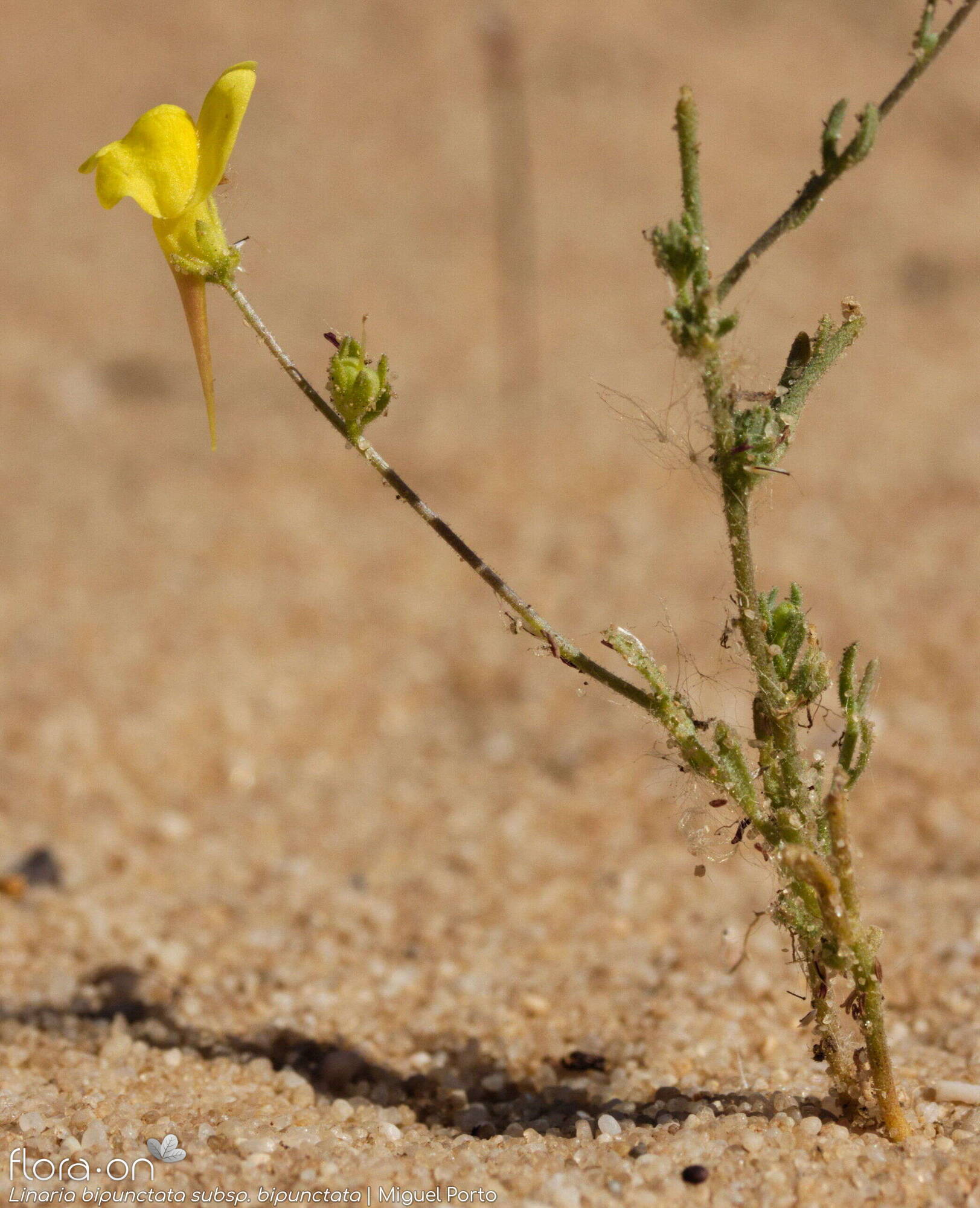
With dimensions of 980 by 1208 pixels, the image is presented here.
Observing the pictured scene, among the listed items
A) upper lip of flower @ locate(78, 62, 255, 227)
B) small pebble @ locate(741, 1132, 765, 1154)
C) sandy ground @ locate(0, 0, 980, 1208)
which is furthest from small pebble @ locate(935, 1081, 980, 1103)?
upper lip of flower @ locate(78, 62, 255, 227)

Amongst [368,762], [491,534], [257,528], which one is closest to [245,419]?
[257,528]

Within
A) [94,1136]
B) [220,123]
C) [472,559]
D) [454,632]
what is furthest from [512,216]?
[94,1136]

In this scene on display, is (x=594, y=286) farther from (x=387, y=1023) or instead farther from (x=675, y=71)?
(x=387, y=1023)

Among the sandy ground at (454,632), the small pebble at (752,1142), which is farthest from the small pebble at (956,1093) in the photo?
the small pebble at (752,1142)

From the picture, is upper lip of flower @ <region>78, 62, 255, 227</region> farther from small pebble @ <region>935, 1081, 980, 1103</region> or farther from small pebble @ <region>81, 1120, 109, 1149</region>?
small pebble @ <region>935, 1081, 980, 1103</region>

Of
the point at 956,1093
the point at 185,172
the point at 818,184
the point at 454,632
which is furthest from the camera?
the point at 454,632

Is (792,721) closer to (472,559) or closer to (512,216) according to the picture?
(472,559)

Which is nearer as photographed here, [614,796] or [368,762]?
[614,796]
